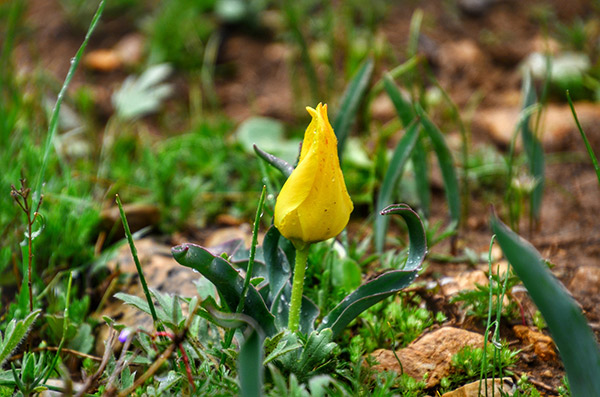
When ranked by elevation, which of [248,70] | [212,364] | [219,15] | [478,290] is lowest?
[212,364]

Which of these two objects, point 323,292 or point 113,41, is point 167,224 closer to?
point 323,292

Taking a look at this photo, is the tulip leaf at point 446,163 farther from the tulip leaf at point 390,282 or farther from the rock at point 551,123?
the rock at point 551,123

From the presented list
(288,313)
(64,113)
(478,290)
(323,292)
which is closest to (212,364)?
(288,313)

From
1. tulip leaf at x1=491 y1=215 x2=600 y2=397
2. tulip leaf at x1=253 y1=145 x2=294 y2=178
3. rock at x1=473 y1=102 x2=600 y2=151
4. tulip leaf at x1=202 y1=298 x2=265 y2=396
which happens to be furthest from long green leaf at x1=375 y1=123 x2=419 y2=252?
rock at x1=473 y1=102 x2=600 y2=151

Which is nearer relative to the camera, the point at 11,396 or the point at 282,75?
the point at 11,396

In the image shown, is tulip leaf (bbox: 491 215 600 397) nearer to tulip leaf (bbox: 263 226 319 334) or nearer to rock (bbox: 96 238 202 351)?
tulip leaf (bbox: 263 226 319 334)

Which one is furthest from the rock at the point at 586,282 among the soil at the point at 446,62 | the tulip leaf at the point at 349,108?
the tulip leaf at the point at 349,108
